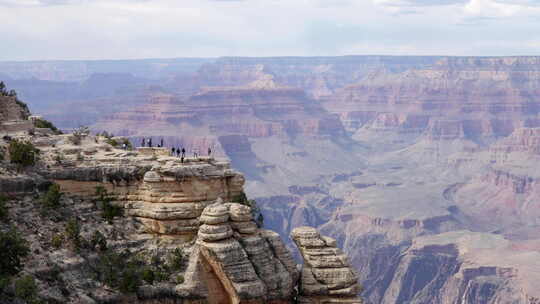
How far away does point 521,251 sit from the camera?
171125 millimetres

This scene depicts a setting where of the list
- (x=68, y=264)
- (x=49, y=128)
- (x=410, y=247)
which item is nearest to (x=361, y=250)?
(x=410, y=247)

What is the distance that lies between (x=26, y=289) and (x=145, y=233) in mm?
8169

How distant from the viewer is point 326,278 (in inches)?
1635

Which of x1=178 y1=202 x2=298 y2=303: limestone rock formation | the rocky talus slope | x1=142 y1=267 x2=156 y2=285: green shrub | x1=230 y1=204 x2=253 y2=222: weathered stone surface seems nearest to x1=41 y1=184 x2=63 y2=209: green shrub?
the rocky talus slope

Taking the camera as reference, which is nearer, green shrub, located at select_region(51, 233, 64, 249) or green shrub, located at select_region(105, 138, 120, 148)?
green shrub, located at select_region(51, 233, 64, 249)

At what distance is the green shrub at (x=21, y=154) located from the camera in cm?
3978

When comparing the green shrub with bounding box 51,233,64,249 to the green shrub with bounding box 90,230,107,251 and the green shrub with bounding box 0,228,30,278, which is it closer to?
the green shrub with bounding box 90,230,107,251

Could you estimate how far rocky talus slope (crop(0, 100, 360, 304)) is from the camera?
123ft

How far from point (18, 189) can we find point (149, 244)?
6505 mm

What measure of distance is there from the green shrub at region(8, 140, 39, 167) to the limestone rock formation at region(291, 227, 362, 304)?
13.9 m

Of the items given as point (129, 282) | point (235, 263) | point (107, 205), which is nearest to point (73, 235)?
point (107, 205)

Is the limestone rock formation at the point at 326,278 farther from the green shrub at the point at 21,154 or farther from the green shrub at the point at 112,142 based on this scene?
the green shrub at the point at 21,154

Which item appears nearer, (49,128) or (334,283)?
(334,283)

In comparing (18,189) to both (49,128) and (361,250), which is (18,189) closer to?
(49,128)
